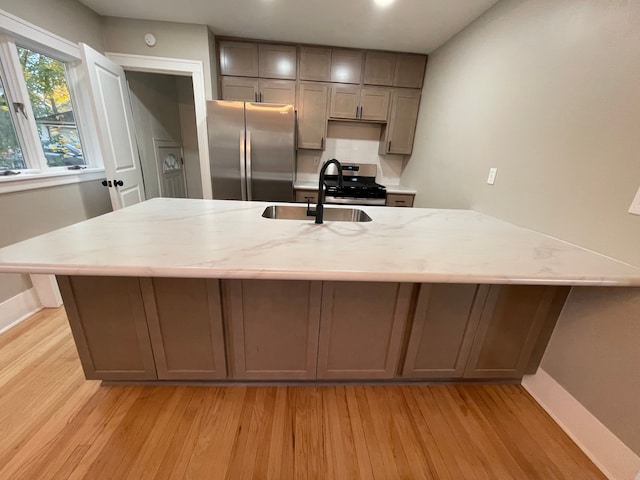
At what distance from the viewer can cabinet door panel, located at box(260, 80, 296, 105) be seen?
309cm

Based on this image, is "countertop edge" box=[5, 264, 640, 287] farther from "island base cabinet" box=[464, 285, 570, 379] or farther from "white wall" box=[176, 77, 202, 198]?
"white wall" box=[176, 77, 202, 198]

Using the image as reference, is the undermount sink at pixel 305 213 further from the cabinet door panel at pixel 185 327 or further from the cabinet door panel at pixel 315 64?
the cabinet door panel at pixel 315 64

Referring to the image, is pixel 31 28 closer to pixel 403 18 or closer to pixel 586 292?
pixel 403 18

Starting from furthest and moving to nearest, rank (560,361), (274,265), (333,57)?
(333,57), (560,361), (274,265)

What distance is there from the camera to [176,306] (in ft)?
4.13

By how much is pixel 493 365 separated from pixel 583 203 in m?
1.00

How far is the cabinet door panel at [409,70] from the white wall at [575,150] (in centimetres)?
97

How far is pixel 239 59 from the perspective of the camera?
3.01 m

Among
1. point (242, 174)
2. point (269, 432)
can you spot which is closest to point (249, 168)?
point (242, 174)

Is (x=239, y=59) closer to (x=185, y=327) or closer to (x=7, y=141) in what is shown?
(x=7, y=141)

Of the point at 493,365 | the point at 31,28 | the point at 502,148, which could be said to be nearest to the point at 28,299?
the point at 31,28

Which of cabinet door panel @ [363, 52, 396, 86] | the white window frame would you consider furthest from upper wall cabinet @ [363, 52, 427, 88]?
the white window frame

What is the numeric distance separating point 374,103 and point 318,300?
9.42 ft

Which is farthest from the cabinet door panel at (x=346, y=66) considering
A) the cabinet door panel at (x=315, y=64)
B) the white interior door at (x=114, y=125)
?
the white interior door at (x=114, y=125)
